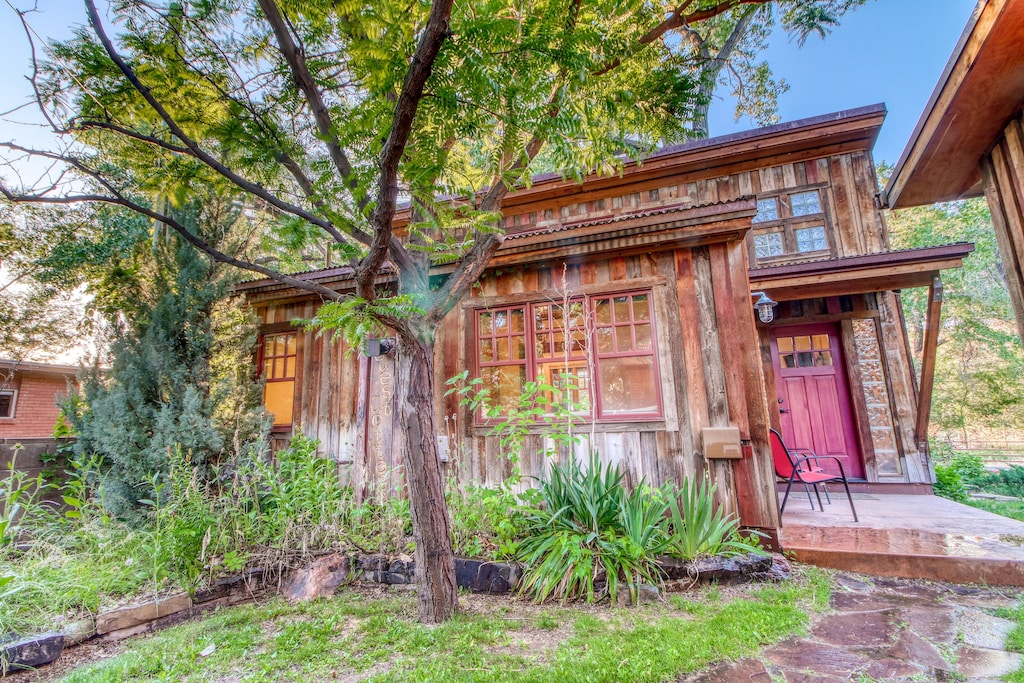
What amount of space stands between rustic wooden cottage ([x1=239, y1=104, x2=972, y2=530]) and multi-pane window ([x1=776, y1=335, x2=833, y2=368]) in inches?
1.1

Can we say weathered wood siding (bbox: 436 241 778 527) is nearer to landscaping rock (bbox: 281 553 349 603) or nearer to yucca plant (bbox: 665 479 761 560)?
yucca plant (bbox: 665 479 761 560)

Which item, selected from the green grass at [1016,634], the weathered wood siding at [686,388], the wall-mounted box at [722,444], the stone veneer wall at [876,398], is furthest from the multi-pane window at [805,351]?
the green grass at [1016,634]

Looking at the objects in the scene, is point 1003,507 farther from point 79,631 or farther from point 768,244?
point 79,631

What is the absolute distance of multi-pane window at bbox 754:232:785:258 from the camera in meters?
7.21

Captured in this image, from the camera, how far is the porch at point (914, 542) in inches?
123

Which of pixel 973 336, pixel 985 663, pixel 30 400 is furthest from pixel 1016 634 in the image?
pixel 30 400

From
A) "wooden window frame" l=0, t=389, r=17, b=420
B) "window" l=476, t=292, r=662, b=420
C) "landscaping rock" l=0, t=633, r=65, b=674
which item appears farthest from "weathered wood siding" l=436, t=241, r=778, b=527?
"wooden window frame" l=0, t=389, r=17, b=420

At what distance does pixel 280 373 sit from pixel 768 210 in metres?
7.88

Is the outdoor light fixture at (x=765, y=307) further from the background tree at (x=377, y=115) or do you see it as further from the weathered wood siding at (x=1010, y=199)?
the weathered wood siding at (x=1010, y=199)

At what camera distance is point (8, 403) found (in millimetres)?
10570

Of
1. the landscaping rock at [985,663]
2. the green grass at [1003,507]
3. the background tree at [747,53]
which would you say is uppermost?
the background tree at [747,53]

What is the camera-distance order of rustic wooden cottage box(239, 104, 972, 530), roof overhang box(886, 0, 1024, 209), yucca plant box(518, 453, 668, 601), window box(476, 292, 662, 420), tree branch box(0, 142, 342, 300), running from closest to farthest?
roof overhang box(886, 0, 1024, 209), tree branch box(0, 142, 342, 300), yucca plant box(518, 453, 668, 601), rustic wooden cottage box(239, 104, 972, 530), window box(476, 292, 662, 420)

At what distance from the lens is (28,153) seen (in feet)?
10.8

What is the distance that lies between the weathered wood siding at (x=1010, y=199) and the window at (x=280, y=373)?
616 cm
